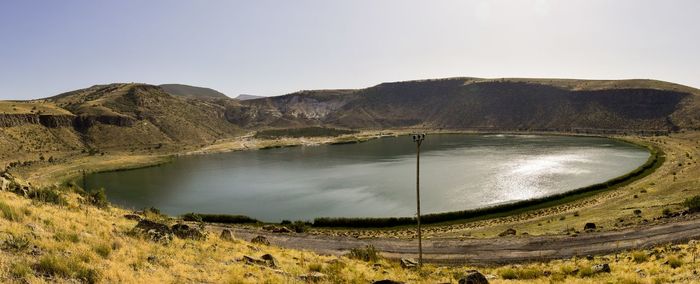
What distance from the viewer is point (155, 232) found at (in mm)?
20203

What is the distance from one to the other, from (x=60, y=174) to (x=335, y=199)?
62.2m

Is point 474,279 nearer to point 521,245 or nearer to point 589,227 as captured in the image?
point 521,245

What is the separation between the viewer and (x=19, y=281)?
1091 cm

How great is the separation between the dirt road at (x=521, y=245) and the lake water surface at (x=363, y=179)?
1797 cm

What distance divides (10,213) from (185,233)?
780 centimetres

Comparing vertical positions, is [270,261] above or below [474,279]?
above

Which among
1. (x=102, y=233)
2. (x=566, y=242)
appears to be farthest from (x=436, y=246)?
(x=102, y=233)

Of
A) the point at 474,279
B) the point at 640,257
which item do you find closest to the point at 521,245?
the point at 640,257

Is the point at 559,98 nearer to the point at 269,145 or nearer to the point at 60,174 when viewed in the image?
the point at 269,145

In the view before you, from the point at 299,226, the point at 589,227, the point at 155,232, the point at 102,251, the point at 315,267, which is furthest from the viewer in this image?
the point at 299,226

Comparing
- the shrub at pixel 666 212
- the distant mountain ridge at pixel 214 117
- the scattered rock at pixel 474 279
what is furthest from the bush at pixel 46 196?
the distant mountain ridge at pixel 214 117

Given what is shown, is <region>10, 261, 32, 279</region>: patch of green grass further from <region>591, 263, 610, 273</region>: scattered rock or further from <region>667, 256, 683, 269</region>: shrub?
<region>667, 256, 683, 269</region>: shrub

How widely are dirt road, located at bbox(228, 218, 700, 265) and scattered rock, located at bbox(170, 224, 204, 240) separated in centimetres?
1192

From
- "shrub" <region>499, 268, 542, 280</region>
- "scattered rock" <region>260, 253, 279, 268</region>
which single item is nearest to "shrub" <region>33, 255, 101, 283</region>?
"scattered rock" <region>260, 253, 279, 268</region>
